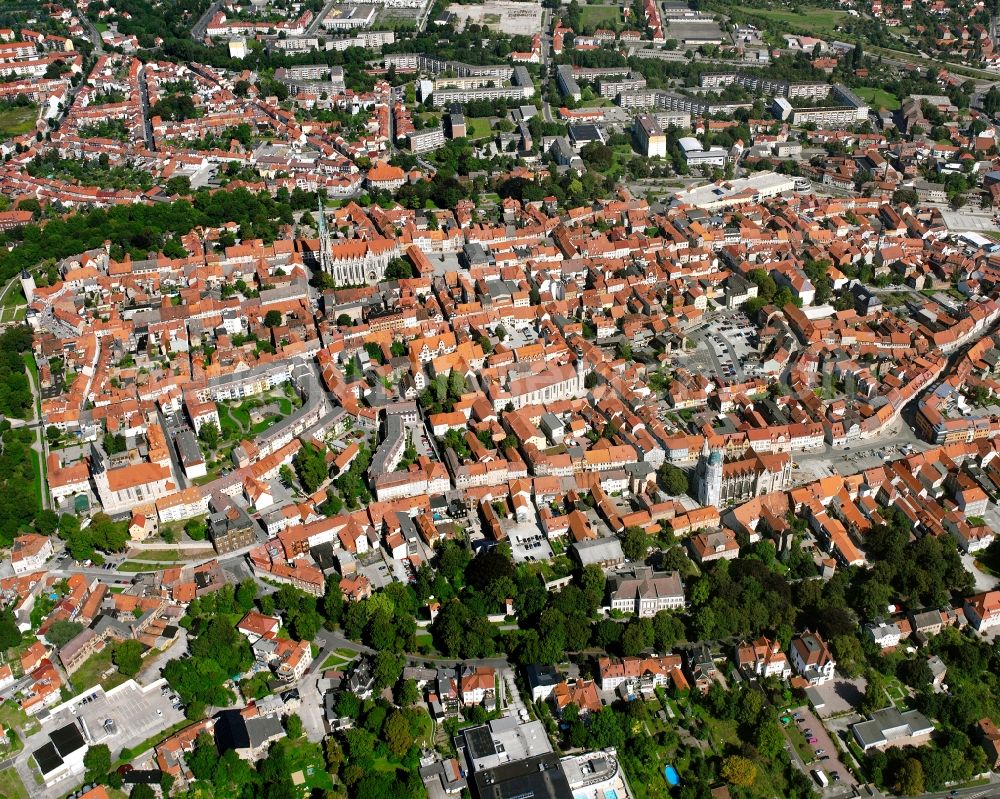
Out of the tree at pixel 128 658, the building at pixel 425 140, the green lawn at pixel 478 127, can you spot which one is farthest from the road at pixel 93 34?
the tree at pixel 128 658

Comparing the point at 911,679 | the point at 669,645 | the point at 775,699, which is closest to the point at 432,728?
the point at 669,645

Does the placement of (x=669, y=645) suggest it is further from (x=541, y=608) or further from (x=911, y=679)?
(x=911, y=679)

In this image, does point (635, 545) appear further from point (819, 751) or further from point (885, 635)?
point (819, 751)

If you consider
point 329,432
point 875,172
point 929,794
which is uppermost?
point 875,172

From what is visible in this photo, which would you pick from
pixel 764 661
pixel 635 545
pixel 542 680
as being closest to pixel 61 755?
pixel 542 680

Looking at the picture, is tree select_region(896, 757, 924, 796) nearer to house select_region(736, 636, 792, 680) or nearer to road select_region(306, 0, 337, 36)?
house select_region(736, 636, 792, 680)

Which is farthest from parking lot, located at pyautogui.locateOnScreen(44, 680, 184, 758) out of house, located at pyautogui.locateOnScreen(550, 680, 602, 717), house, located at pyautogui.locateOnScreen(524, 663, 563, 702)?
house, located at pyautogui.locateOnScreen(550, 680, 602, 717)

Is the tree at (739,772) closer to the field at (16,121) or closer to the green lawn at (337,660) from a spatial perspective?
the green lawn at (337,660)

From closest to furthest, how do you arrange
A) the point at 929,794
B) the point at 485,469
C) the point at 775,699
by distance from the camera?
the point at 929,794, the point at 775,699, the point at 485,469
